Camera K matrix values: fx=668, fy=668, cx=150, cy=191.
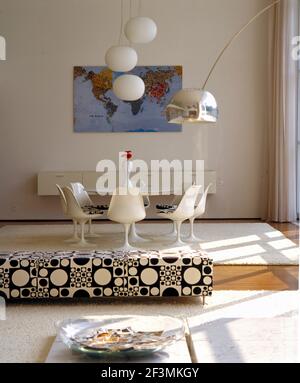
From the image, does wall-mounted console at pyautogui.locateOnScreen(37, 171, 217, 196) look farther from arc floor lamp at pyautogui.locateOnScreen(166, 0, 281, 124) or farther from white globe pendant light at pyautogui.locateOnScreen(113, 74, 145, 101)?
arc floor lamp at pyautogui.locateOnScreen(166, 0, 281, 124)

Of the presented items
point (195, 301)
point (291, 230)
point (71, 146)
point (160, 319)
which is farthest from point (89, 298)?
point (71, 146)

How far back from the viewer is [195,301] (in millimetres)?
5602

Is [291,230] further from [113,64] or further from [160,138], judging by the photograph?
[113,64]

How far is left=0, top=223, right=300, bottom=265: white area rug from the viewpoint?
7487 millimetres

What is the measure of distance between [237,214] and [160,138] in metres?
1.89

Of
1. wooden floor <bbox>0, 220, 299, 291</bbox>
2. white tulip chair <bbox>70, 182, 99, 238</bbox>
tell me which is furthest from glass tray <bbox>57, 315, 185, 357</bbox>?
white tulip chair <bbox>70, 182, 99, 238</bbox>

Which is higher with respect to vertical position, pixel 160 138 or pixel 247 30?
pixel 247 30

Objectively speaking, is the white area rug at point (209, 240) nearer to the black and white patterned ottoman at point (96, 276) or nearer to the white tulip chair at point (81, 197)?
the white tulip chair at point (81, 197)

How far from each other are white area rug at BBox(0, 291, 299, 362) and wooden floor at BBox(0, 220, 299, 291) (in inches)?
8.1

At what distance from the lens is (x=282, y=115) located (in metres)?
11.1

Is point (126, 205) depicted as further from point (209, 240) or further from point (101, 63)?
point (101, 63)

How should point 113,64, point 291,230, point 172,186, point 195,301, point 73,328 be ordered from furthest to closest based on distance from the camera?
point 172,186
point 291,230
point 113,64
point 195,301
point 73,328

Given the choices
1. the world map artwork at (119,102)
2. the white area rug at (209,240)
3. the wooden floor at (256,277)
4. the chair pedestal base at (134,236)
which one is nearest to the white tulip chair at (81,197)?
the white area rug at (209,240)

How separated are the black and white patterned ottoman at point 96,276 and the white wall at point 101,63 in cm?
623
